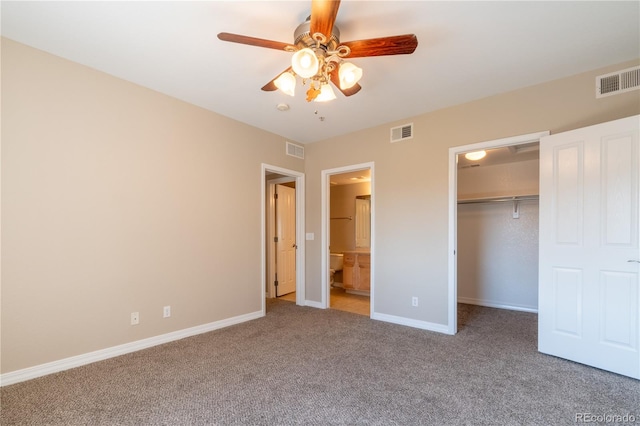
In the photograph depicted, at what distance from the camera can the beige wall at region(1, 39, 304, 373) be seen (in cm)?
230

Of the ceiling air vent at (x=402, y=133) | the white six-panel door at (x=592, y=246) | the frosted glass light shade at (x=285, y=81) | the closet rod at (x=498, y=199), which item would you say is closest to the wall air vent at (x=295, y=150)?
the ceiling air vent at (x=402, y=133)

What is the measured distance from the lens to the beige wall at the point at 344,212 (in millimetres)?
6594

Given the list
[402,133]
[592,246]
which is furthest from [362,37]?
[592,246]

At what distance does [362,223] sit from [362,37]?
4565 mm

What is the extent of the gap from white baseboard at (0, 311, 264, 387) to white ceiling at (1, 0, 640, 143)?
2.59 metres

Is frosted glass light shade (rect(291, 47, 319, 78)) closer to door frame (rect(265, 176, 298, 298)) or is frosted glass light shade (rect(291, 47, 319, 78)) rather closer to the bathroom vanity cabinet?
door frame (rect(265, 176, 298, 298))

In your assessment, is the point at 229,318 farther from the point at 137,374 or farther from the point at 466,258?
the point at 466,258

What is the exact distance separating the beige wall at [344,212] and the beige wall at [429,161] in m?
2.21

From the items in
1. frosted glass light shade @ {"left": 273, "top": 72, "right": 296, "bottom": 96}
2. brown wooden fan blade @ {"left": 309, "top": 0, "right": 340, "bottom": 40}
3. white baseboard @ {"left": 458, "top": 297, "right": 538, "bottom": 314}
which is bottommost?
white baseboard @ {"left": 458, "top": 297, "right": 538, "bottom": 314}

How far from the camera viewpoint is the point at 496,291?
4805 mm

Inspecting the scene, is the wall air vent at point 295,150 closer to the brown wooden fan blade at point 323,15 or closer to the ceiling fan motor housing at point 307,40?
the ceiling fan motor housing at point 307,40

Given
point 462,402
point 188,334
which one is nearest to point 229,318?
point 188,334

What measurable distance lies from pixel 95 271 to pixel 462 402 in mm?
3198

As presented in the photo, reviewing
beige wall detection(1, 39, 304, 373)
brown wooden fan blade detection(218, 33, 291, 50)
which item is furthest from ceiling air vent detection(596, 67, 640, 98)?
beige wall detection(1, 39, 304, 373)
